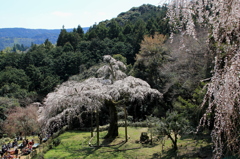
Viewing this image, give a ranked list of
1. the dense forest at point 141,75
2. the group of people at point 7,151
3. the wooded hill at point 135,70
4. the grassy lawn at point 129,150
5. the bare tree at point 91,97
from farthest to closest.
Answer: the wooded hill at point 135,70, the group of people at point 7,151, the bare tree at point 91,97, the grassy lawn at point 129,150, the dense forest at point 141,75

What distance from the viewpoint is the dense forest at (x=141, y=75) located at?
16.6 ft

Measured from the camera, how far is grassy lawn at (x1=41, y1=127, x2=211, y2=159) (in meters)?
9.43

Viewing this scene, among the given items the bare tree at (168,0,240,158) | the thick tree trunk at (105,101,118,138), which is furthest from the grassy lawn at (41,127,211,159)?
the bare tree at (168,0,240,158)

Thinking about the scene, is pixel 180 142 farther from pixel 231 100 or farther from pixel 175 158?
pixel 231 100

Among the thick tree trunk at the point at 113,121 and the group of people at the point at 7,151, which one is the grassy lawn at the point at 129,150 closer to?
the thick tree trunk at the point at 113,121

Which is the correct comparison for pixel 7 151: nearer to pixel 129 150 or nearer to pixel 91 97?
pixel 91 97

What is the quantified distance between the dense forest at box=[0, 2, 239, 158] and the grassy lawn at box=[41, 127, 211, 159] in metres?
0.71

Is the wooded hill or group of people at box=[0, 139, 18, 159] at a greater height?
the wooded hill

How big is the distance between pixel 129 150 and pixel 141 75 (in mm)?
11630

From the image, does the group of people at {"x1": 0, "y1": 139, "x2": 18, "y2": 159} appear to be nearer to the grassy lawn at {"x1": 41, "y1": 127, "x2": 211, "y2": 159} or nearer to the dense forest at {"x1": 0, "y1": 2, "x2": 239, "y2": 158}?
the grassy lawn at {"x1": 41, "y1": 127, "x2": 211, "y2": 159}

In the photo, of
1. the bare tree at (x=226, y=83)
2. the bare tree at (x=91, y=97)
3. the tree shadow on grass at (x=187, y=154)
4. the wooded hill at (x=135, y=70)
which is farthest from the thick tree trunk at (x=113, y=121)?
the bare tree at (x=226, y=83)

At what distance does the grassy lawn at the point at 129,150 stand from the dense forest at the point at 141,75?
713mm

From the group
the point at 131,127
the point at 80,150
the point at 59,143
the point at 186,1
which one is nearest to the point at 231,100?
the point at 186,1

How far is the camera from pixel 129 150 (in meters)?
10.7
